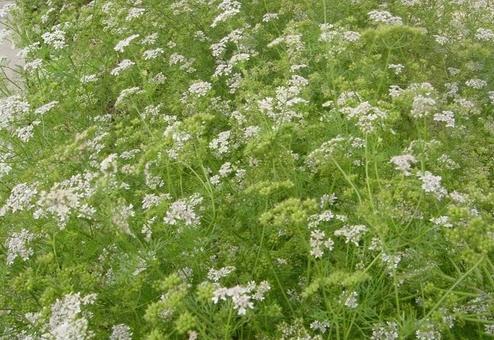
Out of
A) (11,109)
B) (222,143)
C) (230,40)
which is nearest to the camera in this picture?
(222,143)

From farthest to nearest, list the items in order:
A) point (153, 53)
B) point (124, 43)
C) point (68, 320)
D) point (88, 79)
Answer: point (88, 79) → point (153, 53) → point (124, 43) → point (68, 320)

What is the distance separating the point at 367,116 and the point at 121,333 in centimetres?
211

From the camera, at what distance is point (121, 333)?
11.1ft

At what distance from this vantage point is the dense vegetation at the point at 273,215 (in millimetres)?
3061

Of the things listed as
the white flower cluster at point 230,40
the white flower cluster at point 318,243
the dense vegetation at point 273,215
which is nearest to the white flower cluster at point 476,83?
the dense vegetation at point 273,215

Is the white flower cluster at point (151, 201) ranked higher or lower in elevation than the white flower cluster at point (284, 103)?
lower

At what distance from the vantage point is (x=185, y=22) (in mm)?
6410

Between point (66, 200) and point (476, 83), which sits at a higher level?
point (66, 200)

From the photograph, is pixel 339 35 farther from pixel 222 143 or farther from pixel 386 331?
pixel 386 331

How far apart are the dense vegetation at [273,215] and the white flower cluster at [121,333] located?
0.02 m

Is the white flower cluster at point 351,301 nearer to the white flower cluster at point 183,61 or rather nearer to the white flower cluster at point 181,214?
the white flower cluster at point 181,214

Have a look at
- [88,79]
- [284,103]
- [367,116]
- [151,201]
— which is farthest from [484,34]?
[88,79]

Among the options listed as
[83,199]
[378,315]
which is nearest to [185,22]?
[83,199]

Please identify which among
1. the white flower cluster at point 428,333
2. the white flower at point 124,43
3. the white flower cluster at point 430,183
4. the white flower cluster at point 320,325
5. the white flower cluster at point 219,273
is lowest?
the white flower cluster at point 320,325
